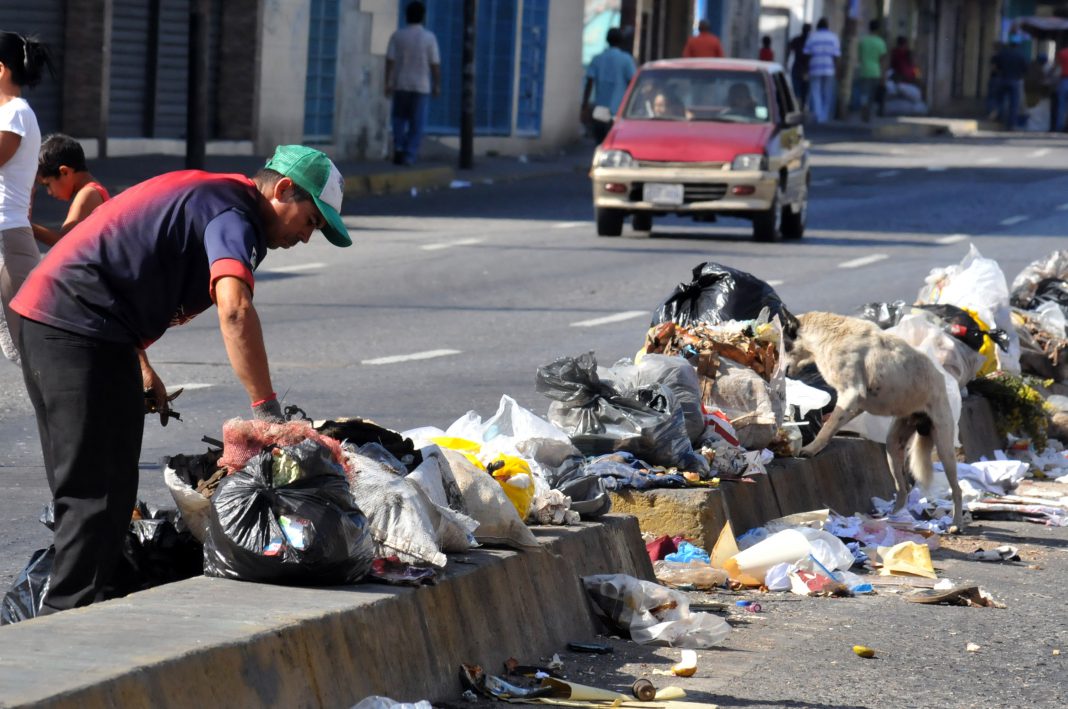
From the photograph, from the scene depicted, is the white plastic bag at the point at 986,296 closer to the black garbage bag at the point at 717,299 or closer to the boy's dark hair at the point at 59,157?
the black garbage bag at the point at 717,299

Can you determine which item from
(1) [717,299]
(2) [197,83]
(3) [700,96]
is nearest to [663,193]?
(3) [700,96]

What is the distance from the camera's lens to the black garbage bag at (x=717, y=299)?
9852 millimetres

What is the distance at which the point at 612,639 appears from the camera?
6293 mm

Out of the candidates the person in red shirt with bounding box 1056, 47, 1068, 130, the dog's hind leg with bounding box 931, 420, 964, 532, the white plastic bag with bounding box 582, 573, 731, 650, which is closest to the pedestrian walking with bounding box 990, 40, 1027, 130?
the person in red shirt with bounding box 1056, 47, 1068, 130

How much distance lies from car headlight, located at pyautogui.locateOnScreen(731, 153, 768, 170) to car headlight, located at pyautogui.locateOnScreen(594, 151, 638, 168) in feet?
3.46

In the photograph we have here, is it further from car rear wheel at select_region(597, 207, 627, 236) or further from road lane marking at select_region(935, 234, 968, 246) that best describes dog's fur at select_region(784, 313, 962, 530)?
road lane marking at select_region(935, 234, 968, 246)

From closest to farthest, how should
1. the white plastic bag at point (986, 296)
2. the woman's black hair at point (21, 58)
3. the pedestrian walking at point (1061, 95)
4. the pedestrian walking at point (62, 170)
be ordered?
the woman's black hair at point (21, 58) < the pedestrian walking at point (62, 170) < the white plastic bag at point (986, 296) < the pedestrian walking at point (1061, 95)

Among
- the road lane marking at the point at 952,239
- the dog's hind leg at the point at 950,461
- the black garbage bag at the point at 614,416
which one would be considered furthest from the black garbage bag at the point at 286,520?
the road lane marking at the point at 952,239

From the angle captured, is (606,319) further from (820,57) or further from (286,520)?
(820,57)

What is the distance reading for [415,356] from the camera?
12.4 meters

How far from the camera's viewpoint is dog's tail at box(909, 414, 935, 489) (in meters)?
9.20

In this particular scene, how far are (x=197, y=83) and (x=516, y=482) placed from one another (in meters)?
16.6

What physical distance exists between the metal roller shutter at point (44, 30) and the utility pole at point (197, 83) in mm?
1711

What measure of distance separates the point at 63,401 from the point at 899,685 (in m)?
2.64
